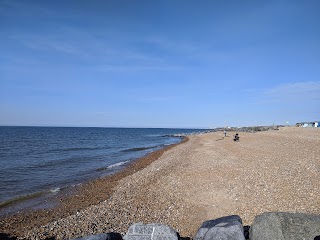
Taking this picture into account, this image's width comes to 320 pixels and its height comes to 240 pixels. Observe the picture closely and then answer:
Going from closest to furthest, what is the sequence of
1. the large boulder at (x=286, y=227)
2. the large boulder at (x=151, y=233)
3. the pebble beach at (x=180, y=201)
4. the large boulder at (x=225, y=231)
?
the large boulder at (x=286, y=227)
the large boulder at (x=225, y=231)
the large boulder at (x=151, y=233)
the pebble beach at (x=180, y=201)

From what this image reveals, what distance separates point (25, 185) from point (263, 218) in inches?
700

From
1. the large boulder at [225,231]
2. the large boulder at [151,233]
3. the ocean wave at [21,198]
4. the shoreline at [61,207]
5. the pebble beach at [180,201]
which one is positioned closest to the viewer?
the large boulder at [225,231]

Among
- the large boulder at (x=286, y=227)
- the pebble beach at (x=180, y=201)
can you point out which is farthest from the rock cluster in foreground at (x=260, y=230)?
the pebble beach at (x=180, y=201)

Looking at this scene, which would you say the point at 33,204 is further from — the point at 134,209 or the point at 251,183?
the point at 251,183

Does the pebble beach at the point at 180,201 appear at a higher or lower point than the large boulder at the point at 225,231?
lower

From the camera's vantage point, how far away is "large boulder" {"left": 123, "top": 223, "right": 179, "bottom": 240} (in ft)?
22.6

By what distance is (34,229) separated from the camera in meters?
10.4

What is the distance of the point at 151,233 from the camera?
700 cm

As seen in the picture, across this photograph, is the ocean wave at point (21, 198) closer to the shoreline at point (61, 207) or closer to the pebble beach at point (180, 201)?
the shoreline at point (61, 207)

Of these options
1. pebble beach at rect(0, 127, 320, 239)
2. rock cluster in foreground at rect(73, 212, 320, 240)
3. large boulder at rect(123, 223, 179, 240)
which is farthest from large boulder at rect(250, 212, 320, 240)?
pebble beach at rect(0, 127, 320, 239)

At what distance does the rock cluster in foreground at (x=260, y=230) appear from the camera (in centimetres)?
617

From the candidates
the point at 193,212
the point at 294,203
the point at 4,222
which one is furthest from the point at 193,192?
the point at 4,222

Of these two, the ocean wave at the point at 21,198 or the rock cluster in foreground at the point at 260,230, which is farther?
the ocean wave at the point at 21,198

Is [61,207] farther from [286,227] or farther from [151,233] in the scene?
[286,227]
